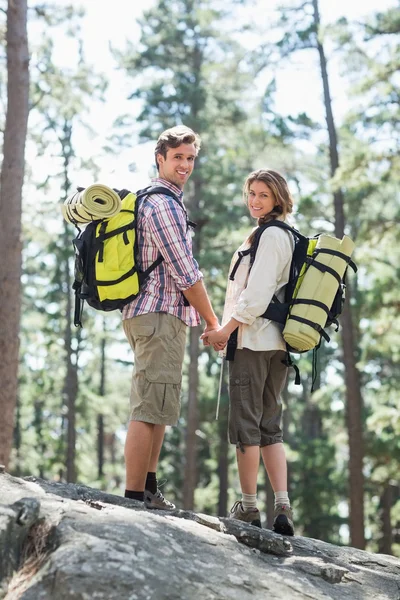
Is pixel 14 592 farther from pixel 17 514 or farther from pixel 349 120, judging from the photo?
pixel 349 120

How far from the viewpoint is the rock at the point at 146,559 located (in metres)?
3.18

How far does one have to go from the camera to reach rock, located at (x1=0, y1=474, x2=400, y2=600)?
3180 millimetres

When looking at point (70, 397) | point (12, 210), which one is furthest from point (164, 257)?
point (70, 397)

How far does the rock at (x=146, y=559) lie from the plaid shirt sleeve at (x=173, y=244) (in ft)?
4.77

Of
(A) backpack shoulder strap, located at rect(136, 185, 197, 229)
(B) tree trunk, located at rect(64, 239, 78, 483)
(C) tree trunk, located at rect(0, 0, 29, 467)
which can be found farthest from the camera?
(B) tree trunk, located at rect(64, 239, 78, 483)

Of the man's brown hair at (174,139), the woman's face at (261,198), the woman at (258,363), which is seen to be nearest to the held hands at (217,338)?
the woman at (258,363)

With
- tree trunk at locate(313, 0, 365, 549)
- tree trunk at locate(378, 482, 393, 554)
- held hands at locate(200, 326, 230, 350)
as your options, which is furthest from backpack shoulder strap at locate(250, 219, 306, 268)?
tree trunk at locate(378, 482, 393, 554)

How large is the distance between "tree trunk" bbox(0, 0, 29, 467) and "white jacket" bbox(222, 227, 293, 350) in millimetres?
5362

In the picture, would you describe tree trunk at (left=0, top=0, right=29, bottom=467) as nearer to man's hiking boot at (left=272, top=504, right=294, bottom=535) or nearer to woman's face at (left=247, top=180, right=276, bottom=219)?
man's hiking boot at (left=272, top=504, right=294, bottom=535)

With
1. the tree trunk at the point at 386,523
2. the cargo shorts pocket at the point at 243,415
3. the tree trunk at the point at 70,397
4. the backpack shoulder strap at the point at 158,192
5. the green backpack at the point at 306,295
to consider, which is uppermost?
the backpack shoulder strap at the point at 158,192

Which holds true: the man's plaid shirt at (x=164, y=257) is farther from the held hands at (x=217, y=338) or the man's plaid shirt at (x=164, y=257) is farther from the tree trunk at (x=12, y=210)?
the tree trunk at (x=12, y=210)

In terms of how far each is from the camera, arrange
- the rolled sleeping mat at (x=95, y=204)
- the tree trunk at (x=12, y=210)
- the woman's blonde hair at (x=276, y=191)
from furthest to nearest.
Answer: the tree trunk at (x=12, y=210)
the woman's blonde hair at (x=276, y=191)
the rolled sleeping mat at (x=95, y=204)

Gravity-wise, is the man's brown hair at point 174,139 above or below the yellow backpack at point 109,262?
above

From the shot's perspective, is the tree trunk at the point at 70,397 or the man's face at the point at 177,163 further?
the tree trunk at the point at 70,397
